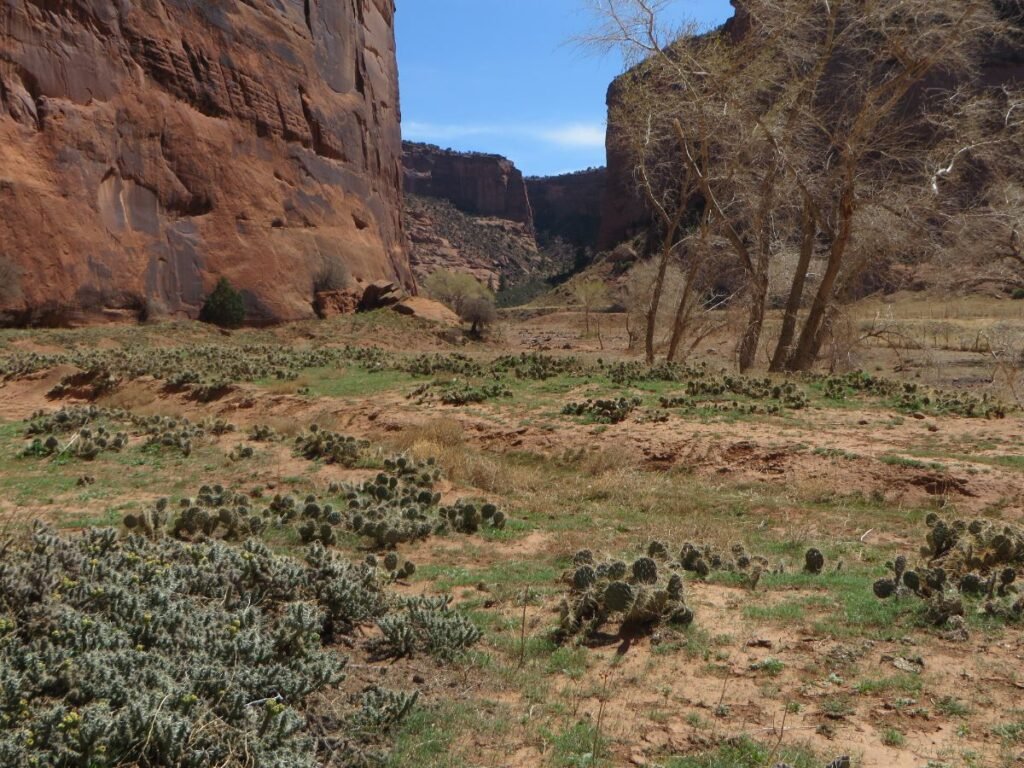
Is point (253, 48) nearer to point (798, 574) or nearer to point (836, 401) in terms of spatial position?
point (836, 401)

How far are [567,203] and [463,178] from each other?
21.5 m

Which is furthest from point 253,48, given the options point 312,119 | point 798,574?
point 798,574

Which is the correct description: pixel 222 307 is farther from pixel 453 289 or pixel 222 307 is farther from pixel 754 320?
pixel 754 320

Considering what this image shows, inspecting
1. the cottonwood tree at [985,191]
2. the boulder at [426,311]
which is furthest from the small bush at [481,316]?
the cottonwood tree at [985,191]

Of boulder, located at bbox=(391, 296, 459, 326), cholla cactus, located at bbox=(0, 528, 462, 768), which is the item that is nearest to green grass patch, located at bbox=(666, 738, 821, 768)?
cholla cactus, located at bbox=(0, 528, 462, 768)

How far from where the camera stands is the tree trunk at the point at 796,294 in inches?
659

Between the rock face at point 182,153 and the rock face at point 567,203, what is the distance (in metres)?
94.4

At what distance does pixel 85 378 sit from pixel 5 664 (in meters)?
16.1

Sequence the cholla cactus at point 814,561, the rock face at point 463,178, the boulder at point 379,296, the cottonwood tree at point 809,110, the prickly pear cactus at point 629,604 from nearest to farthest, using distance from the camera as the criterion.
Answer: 1. the prickly pear cactus at point 629,604
2. the cholla cactus at point 814,561
3. the cottonwood tree at point 809,110
4. the boulder at point 379,296
5. the rock face at point 463,178

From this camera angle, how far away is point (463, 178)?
134875 mm

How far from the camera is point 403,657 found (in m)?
4.54

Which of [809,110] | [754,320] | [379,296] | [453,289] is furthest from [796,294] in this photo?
[453,289]

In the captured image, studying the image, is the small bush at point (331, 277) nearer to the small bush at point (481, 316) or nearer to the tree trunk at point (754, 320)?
the small bush at point (481, 316)

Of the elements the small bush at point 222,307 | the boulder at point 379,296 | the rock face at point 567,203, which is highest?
the rock face at point 567,203
